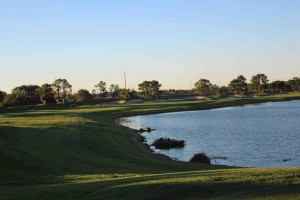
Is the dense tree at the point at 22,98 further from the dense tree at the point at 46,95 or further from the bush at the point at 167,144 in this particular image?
the bush at the point at 167,144

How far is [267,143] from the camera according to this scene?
5222cm

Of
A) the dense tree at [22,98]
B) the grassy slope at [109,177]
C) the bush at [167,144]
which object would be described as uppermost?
the dense tree at [22,98]

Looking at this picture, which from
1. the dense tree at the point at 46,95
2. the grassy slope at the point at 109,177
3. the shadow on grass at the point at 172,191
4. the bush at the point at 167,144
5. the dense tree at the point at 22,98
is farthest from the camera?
the dense tree at the point at 46,95

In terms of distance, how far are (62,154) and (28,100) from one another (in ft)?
453

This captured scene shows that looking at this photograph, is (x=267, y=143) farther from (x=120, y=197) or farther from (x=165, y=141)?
(x=120, y=197)

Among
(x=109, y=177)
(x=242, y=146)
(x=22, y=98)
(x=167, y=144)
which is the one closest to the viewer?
(x=109, y=177)

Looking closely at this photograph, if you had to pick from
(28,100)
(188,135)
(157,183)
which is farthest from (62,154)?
(28,100)

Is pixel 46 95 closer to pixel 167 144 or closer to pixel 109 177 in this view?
pixel 167 144

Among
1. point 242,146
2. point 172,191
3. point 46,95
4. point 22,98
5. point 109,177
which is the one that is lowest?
point 242,146

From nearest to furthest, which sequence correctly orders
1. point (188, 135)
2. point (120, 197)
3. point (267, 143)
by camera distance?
point (120, 197)
point (267, 143)
point (188, 135)

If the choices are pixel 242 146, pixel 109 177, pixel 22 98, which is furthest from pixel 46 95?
pixel 109 177

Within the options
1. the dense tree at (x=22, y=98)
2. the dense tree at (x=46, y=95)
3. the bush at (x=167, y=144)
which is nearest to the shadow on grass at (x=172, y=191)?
the bush at (x=167, y=144)

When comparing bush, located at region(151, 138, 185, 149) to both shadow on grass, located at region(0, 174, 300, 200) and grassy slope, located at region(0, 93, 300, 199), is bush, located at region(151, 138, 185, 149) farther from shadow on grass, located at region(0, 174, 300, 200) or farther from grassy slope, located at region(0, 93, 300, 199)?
shadow on grass, located at region(0, 174, 300, 200)

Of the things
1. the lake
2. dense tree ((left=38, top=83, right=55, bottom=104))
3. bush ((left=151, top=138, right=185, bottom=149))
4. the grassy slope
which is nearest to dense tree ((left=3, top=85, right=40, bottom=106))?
dense tree ((left=38, top=83, right=55, bottom=104))
